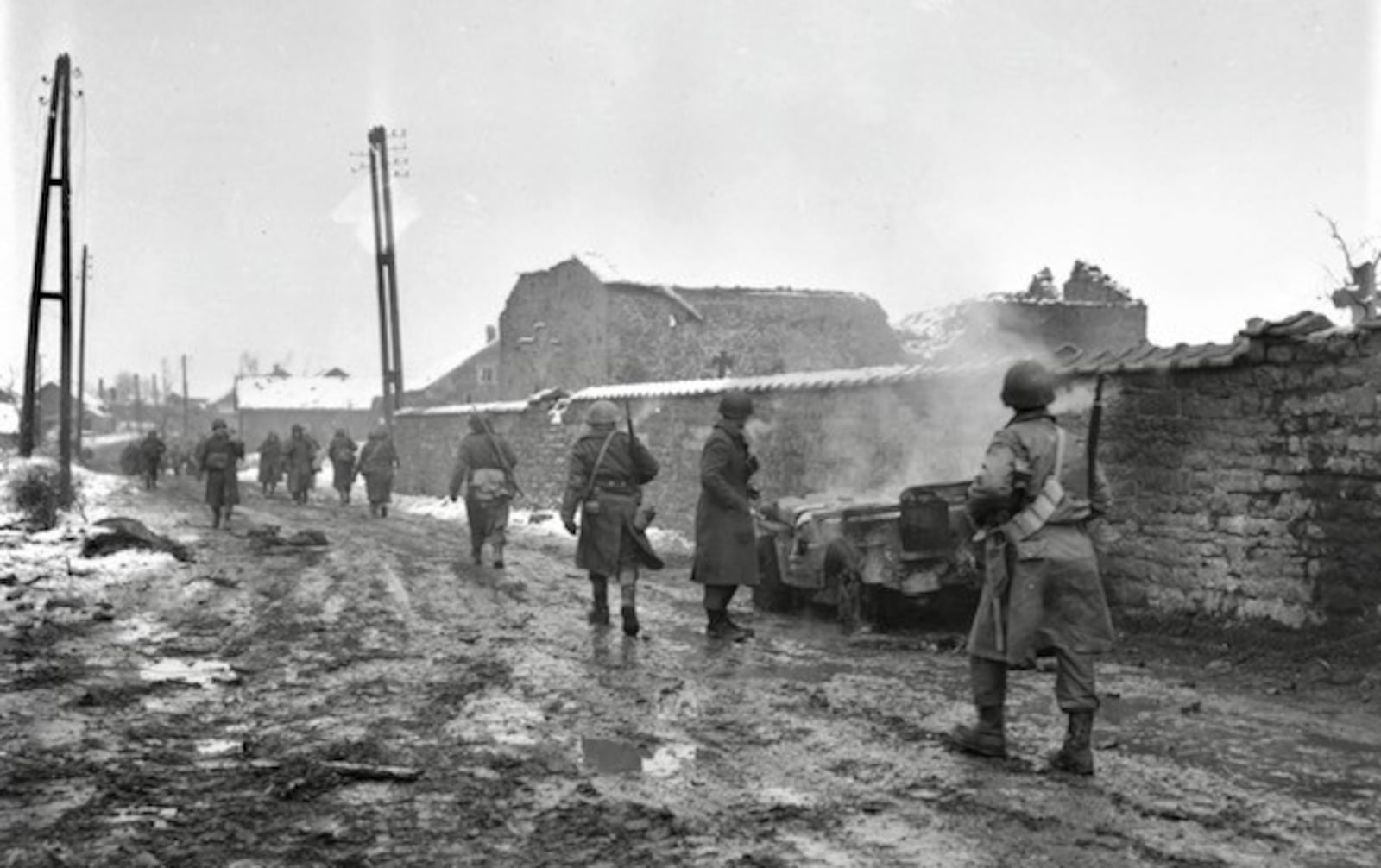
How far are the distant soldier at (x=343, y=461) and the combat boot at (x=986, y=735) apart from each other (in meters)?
21.8

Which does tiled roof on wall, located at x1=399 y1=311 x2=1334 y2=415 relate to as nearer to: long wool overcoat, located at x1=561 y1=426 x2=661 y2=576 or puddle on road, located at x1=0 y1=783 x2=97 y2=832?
long wool overcoat, located at x1=561 y1=426 x2=661 y2=576

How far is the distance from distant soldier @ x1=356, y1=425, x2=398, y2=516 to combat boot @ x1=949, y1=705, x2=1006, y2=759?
18.0 meters

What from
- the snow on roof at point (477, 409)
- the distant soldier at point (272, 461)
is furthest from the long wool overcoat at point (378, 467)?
the distant soldier at point (272, 461)

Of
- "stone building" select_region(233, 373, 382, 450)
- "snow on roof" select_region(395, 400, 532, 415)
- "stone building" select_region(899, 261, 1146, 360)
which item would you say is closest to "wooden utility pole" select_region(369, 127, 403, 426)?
"snow on roof" select_region(395, 400, 532, 415)

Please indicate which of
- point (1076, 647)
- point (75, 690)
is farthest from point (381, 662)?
point (1076, 647)

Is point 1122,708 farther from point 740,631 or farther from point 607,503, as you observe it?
point 607,503

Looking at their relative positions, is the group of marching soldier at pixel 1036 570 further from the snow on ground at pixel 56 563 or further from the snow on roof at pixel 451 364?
the snow on roof at pixel 451 364

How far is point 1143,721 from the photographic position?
18.5ft

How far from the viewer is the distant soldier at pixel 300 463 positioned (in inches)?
990

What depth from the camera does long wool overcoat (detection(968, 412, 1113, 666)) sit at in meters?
4.64

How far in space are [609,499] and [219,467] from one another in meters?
10.7

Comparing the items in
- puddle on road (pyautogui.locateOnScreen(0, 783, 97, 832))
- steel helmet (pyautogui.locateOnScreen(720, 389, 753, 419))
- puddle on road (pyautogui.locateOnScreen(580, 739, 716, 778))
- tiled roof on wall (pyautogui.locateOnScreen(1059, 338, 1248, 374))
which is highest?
tiled roof on wall (pyautogui.locateOnScreen(1059, 338, 1248, 374))

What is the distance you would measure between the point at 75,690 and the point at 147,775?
1909mm

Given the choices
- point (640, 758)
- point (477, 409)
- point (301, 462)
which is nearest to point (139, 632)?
point (640, 758)
